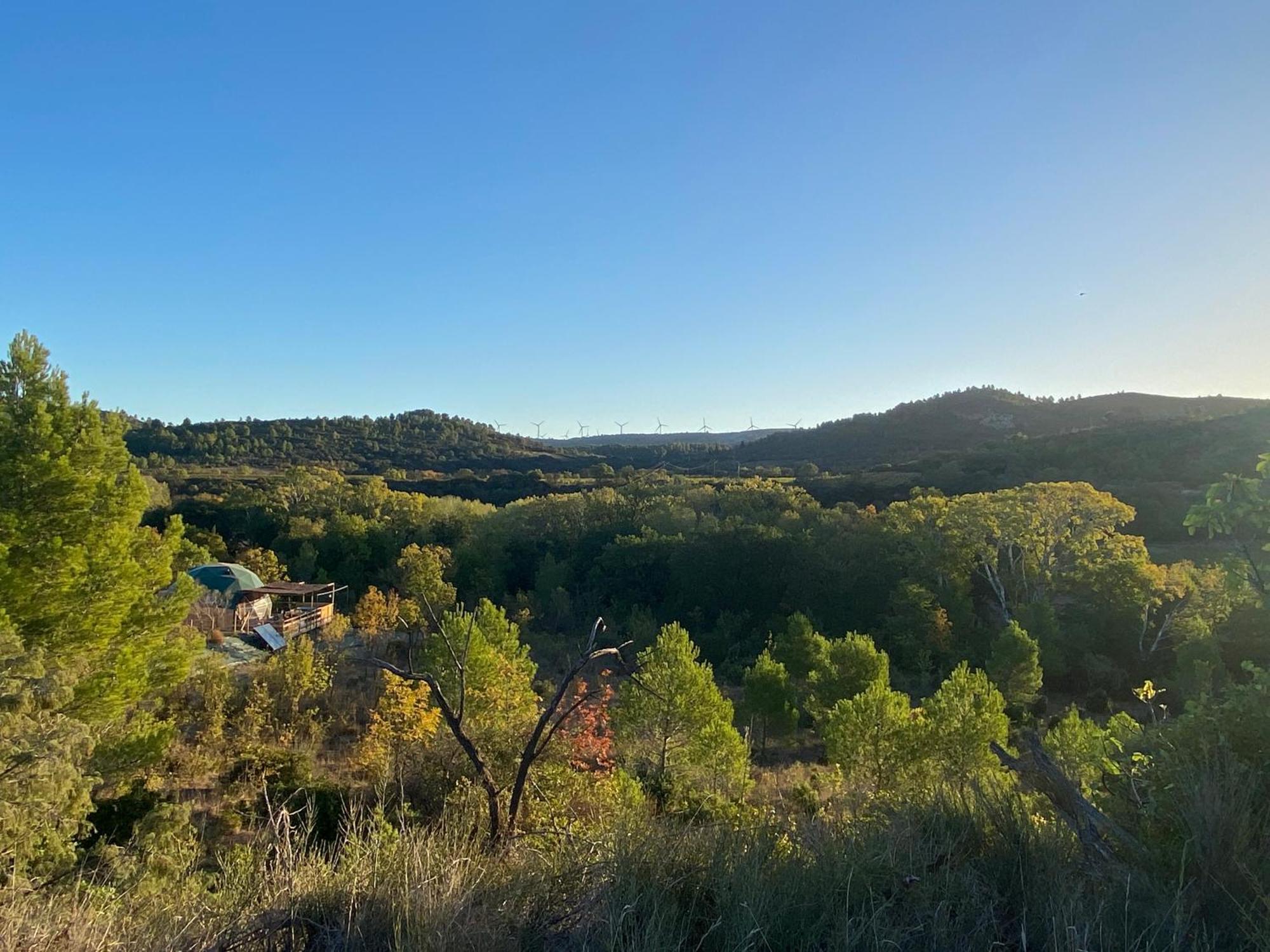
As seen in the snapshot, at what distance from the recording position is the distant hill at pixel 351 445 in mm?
81375

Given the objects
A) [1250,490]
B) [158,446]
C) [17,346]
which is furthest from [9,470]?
[158,446]

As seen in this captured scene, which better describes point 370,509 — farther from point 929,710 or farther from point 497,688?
point 929,710

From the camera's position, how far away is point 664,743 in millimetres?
14742

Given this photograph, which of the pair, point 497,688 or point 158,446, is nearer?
point 497,688

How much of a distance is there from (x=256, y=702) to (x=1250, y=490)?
746 inches

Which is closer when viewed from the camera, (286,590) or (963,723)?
(963,723)

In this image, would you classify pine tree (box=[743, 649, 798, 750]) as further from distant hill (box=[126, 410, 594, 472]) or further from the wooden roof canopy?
distant hill (box=[126, 410, 594, 472])

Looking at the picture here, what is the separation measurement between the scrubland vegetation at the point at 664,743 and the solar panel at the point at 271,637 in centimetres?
232

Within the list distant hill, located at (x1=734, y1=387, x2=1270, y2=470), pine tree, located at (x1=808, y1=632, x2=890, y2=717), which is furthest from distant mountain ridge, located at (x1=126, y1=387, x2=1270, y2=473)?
pine tree, located at (x1=808, y1=632, x2=890, y2=717)

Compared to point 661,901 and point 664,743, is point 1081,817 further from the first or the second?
point 664,743

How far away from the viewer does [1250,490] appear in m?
4.02

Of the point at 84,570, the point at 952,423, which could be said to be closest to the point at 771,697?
the point at 84,570

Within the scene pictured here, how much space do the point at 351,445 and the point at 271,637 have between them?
77.0m

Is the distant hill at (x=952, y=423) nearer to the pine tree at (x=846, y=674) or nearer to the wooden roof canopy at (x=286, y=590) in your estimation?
the pine tree at (x=846, y=674)
